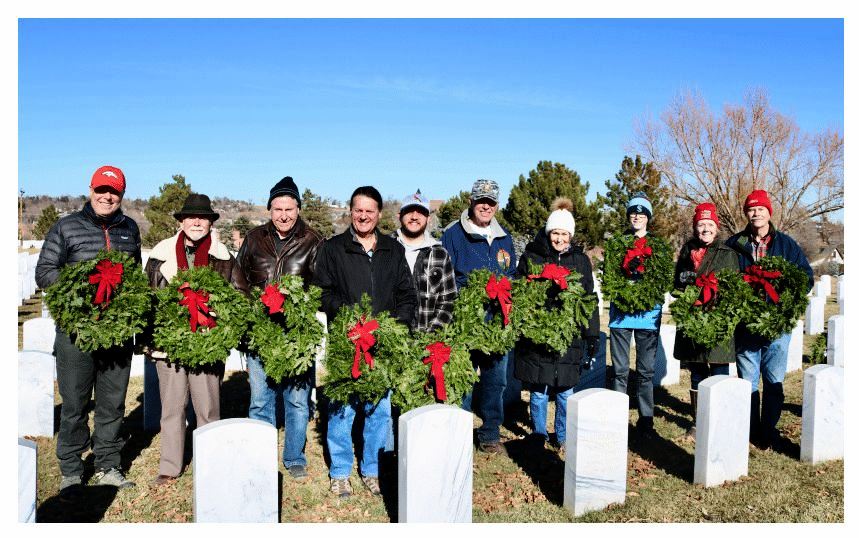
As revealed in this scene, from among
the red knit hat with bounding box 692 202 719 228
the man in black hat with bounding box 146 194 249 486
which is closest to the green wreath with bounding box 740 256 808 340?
the red knit hat with bounding box 692 202 719 228

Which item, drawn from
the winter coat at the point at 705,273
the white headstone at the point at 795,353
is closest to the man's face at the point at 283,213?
the winter coat at the point at 705,273

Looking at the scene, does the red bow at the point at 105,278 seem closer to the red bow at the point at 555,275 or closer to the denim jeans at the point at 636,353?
the red bow at the point at 555,275

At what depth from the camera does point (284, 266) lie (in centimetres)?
582

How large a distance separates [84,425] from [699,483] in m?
5.58

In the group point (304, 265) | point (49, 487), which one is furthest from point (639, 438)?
Result: point (49, 487)

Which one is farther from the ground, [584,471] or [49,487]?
[584,471]

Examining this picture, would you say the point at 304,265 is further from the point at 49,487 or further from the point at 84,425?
the point at 49,487

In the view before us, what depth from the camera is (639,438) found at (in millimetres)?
7105

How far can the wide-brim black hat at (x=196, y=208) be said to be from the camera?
18.2 feet

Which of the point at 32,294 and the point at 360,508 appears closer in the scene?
the point at 360,508

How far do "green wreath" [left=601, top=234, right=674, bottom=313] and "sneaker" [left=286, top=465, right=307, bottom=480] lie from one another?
363 centimetres

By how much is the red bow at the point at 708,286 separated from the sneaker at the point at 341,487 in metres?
4.07

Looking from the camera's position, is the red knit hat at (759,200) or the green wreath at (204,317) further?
the red knit hat at (759,200)

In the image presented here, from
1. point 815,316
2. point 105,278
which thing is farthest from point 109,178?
point 815,316
